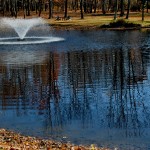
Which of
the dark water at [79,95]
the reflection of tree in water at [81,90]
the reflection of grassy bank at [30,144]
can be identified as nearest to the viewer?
the reflection of grassy bank at [30,144]

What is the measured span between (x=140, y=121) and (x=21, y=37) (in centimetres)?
4459

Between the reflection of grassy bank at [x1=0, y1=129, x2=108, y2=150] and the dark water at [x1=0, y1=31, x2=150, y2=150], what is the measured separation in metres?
1.01

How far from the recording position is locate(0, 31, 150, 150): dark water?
65.4 feet

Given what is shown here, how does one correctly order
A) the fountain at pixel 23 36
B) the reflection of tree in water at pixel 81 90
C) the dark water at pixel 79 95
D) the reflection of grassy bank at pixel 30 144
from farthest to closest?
1. the fountain at pixel 23 36
2. the reflection of tree in water at pixel 81 90
3. the dark water at pixel 79 95
4. the reflection of grassy bank at pixel 30 144

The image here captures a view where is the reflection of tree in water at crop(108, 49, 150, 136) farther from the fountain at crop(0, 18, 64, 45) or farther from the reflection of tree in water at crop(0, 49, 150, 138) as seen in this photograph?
the fountain at crop(0, 18, 64, 45)

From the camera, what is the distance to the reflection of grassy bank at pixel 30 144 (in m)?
16.4

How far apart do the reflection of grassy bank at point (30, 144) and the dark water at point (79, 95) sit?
1.01m

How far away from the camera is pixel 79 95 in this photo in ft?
87.8

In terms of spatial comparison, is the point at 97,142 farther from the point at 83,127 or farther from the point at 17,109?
the point at 17,109

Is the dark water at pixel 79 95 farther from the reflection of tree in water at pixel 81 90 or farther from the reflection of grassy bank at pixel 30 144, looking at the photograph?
the reflection of grassy bank at pixel 30 144

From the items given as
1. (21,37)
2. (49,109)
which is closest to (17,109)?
(49,109)

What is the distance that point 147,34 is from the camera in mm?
66938

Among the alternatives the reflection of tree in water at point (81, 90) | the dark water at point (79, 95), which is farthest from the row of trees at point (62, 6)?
the reflection of tree in water at point (81, 90)

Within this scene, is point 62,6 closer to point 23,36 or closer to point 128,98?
point 23,36
